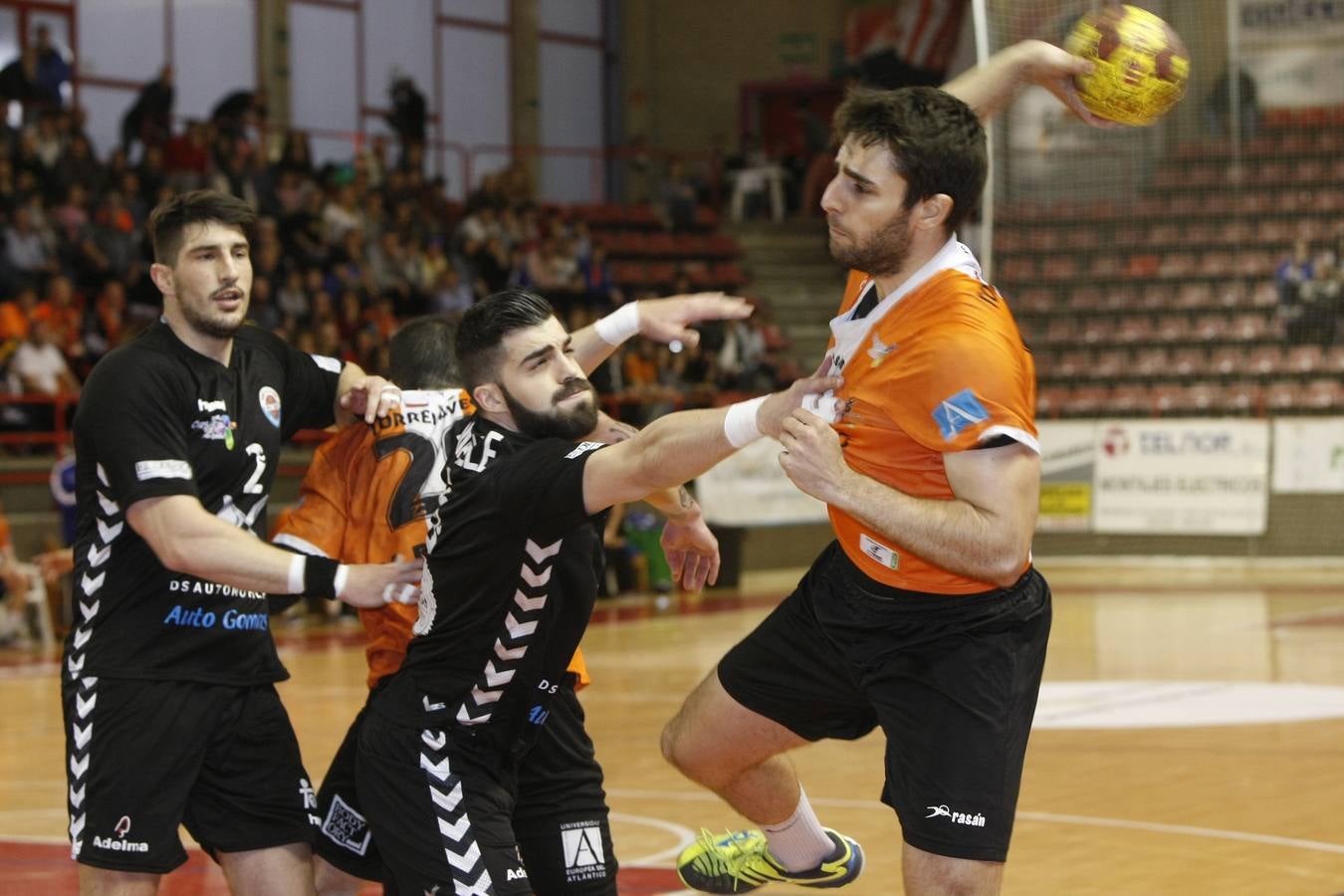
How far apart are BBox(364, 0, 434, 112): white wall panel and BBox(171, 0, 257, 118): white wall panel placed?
7.07 ft

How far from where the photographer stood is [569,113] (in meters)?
30.7

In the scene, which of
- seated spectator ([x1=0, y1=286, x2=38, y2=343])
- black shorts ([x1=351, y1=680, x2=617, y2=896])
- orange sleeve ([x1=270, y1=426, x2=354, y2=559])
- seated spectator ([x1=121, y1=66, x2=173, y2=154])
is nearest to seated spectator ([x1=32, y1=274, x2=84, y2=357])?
seated spectator ([x1=0, y1=286, x2=38, y2=343])

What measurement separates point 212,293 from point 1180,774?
17.8 ft

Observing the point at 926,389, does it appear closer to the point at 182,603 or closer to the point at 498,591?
the point at 498,591

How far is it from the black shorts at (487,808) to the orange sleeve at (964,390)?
1208 mm

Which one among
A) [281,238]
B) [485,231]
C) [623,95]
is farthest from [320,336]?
[623,95]

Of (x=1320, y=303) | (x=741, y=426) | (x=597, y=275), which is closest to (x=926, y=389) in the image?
(x=741, y=426)

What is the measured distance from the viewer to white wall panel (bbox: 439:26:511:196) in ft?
94.7

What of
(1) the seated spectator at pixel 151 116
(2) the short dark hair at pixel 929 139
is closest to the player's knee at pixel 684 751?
(2) the short dark hair at pixel 929 139

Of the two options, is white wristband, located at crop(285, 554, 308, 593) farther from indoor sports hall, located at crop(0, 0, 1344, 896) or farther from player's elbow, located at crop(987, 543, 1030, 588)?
player's elbow, located at crop(987, 543, 1030, 588)

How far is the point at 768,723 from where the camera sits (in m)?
5.12

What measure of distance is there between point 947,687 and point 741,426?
0.92m

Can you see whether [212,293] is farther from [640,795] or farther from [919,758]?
[640,795]

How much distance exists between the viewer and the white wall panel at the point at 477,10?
28903mm
